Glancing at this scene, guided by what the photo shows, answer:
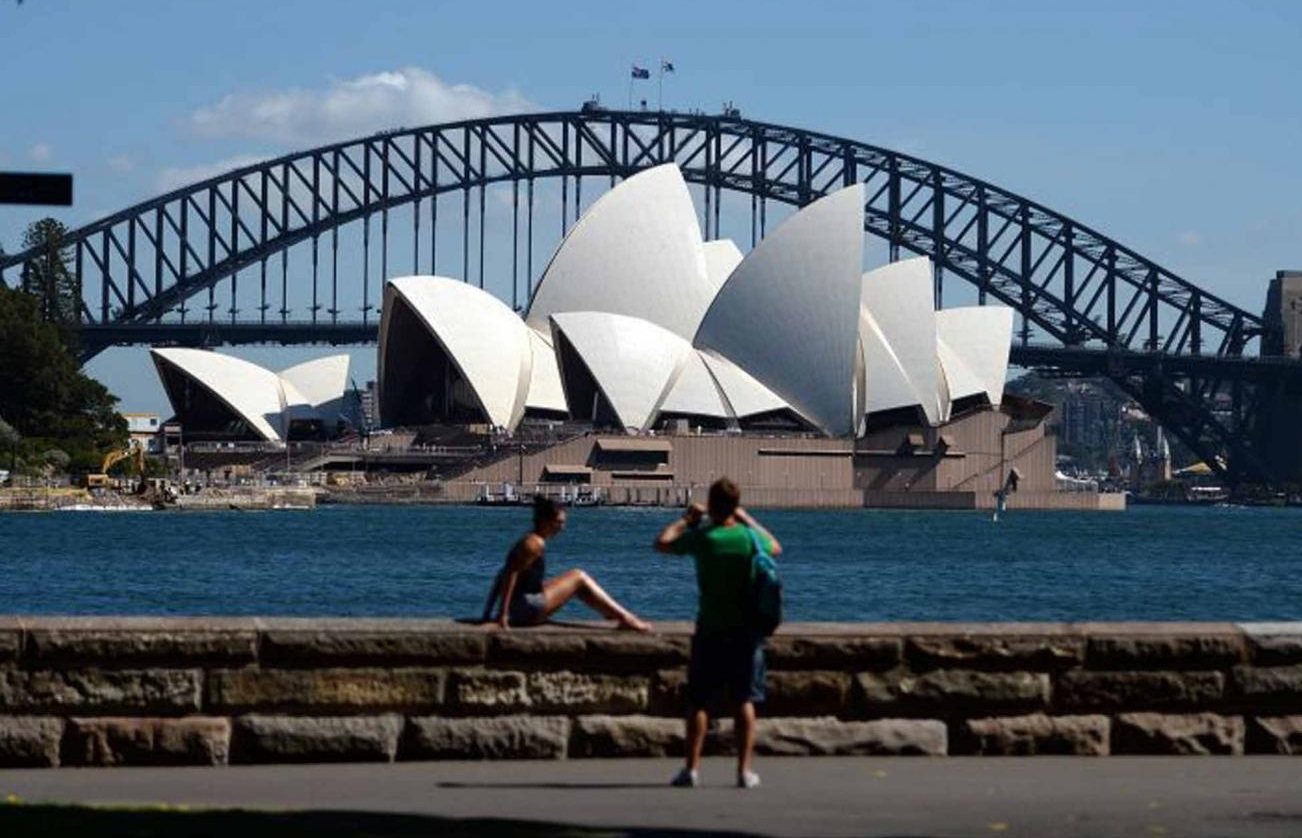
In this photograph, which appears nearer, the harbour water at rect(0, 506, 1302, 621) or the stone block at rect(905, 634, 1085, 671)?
the stone block at rect(905, 634, 1085, 671)

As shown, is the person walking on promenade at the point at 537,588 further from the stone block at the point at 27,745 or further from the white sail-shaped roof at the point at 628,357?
the white sail-shaped roof at the point at 628,357

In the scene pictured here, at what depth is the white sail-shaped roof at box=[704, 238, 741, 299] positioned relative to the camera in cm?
11694

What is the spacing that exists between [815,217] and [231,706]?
314 ft

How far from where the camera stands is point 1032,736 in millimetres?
13555

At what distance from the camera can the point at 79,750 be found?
510 inches

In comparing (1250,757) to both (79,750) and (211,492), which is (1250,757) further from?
(211,492)

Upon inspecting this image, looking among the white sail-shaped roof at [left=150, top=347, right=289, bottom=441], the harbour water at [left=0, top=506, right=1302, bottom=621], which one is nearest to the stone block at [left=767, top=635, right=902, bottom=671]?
the harbour water at [left=0, top=506, right=1302, bottom=621]

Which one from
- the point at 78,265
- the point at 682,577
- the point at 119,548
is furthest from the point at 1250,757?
the point at 78,265

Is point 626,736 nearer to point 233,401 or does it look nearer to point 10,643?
point 10,643

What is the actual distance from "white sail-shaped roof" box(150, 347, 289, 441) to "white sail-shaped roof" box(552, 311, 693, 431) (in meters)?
20.1

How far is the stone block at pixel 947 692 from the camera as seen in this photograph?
1347 cm

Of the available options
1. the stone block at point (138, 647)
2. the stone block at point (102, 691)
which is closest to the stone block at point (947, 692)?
the stone block at point (138, 647)

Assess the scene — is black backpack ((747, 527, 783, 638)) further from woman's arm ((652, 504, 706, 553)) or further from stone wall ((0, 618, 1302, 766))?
stone wall ((0, 618, 1302, 766))

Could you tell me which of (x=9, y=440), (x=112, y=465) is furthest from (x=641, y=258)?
(x=9, y=440)
